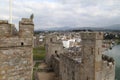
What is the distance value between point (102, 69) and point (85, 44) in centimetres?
240

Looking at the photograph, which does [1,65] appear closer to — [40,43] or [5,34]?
[5,34]

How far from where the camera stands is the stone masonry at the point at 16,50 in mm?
7234

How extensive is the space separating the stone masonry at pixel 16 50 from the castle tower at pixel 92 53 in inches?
404

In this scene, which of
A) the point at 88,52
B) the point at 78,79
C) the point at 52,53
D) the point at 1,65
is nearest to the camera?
the point at 1,65

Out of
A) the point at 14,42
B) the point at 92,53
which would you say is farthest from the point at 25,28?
the point at 92,53

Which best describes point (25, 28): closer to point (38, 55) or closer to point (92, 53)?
point (92, 53)

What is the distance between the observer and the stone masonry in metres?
7.23

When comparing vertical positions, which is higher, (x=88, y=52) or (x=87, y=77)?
(x=88, y=52)

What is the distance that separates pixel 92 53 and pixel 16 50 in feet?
35.3

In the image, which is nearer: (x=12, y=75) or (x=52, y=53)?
(x=12, y=75)

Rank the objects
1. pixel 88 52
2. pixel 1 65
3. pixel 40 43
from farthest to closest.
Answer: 1. pixel 40 43
2. pixel 88 52
3. pixel 1 65

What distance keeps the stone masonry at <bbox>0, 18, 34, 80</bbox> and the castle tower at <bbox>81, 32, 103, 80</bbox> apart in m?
10.3

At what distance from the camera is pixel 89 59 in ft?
58.3

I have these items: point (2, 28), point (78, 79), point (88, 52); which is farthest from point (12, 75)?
point (78, 79)
